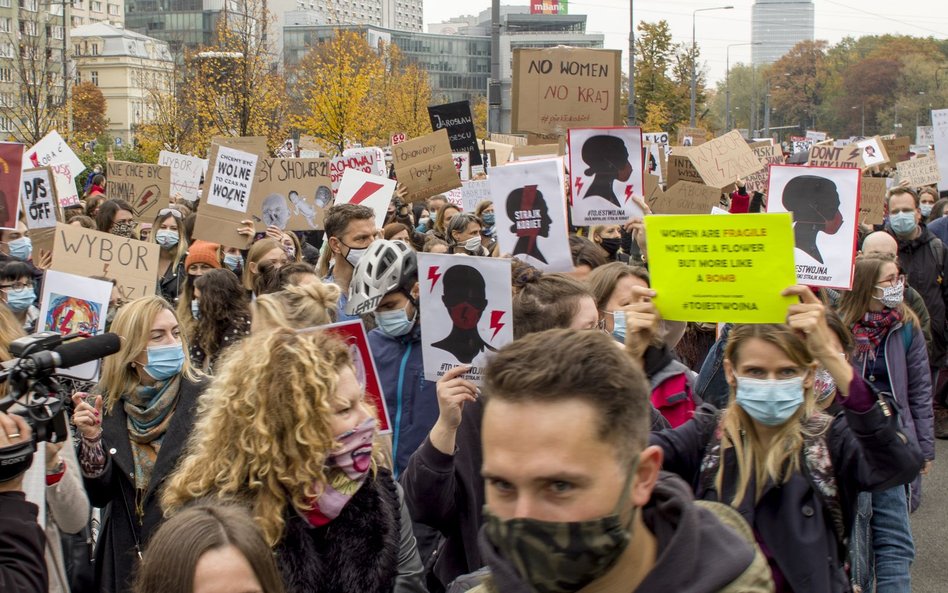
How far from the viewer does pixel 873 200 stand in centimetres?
1054

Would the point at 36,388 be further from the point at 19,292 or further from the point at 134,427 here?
the point at 19,292

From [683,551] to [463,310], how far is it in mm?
2265

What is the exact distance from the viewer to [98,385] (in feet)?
14.9

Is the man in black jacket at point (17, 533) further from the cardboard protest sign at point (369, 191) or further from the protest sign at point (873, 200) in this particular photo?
the protest sign at point (873, 200)

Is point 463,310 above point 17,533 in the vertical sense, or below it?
above

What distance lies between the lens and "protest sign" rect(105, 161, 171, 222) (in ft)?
41.4

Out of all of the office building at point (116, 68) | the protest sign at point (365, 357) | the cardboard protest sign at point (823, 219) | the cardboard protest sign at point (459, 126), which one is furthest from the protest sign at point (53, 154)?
the office building at point (116, 68)

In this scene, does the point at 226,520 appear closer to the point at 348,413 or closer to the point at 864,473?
the point at 348,413

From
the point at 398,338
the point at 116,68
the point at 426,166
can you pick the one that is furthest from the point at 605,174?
the point at 116,68

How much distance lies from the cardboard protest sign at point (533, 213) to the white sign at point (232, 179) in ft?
10.8

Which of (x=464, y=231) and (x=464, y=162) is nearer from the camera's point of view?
(x=464, y=231)

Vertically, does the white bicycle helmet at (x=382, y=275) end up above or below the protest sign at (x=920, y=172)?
below

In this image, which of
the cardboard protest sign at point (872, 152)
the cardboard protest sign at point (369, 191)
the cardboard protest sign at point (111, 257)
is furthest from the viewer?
the cardboard protest sign at point (872, 152)

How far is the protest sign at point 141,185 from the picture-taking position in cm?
1261
